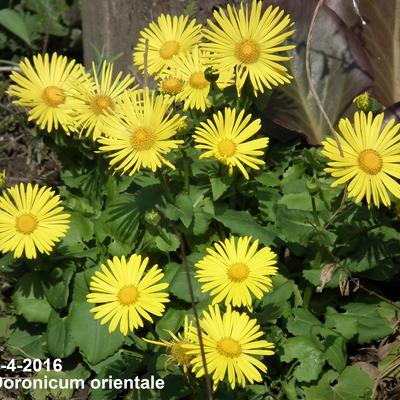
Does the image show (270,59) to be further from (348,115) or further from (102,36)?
(102,36)

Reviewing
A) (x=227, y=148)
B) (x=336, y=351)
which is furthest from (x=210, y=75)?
(x=336, y=351)

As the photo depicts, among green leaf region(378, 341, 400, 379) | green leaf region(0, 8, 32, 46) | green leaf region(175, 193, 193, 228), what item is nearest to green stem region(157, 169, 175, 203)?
green leaf region(175, 193, 193, 228)

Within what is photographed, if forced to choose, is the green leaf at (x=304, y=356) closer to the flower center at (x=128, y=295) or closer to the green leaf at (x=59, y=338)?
the flower center at (x=128, y=295)

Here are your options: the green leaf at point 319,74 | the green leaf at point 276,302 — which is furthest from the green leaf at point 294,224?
the green leaf at point 319,74

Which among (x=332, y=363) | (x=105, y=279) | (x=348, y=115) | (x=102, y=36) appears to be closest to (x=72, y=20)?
(x=102, y=36)

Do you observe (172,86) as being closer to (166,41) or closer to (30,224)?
(166,41)

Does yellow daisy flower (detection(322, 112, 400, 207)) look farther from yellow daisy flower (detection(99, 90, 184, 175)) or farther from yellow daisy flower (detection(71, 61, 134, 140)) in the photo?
yellow daisy flower (detection(71, 61, 134, 140))
